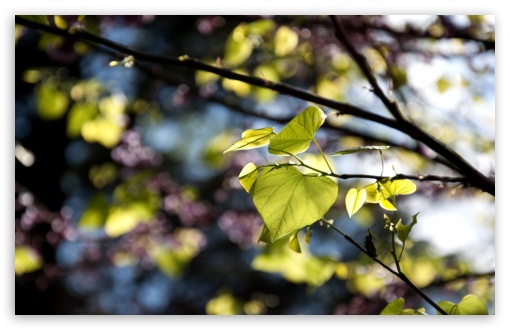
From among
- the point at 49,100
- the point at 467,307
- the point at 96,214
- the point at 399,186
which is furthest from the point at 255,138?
the point at 49,100

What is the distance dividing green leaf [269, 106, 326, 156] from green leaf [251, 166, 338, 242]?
2 cm

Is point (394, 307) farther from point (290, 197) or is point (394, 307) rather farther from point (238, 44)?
point (238, 44)

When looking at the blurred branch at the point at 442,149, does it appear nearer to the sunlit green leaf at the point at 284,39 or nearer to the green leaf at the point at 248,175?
the green leaf at the point at 248,175

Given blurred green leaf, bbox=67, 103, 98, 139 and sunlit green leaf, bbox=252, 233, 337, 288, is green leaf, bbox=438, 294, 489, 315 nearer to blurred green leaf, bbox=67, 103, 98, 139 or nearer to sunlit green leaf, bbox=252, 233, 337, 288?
sunlit green leaf, bbox=252, 233, 337, 288

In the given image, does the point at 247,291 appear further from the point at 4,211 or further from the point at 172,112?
the point at 4,211

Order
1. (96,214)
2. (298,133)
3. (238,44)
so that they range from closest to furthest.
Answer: (298,133)
(238,44)
(96,214)

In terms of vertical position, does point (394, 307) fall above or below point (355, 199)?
below

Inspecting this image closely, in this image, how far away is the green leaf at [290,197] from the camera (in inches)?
21.4

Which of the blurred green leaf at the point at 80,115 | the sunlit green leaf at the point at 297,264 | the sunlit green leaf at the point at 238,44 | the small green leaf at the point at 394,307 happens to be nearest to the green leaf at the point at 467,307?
the small green leaf at the point at 394,307

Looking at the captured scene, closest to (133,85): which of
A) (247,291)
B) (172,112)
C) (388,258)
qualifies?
(172,112)

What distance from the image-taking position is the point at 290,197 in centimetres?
56

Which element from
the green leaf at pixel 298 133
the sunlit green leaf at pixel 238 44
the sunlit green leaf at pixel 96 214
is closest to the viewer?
the green leaf at pixel 298 133

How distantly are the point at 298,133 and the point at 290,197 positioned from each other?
0.07 m

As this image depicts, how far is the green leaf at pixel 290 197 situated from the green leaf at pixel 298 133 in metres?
0.02
